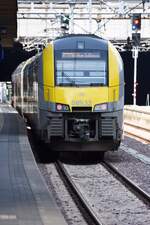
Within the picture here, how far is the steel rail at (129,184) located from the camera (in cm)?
1198

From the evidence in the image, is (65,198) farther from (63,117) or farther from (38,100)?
(38,100)

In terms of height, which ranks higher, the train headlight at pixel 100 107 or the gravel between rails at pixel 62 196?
the train headlight at pixel 100 107

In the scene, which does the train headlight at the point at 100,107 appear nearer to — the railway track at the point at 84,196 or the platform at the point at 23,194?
the railway track at the point at 84,196

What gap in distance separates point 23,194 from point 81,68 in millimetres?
7229

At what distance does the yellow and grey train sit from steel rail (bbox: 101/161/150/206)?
0.69 m

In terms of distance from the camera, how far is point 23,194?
1037 cm

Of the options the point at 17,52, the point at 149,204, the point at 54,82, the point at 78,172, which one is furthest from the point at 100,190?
the point at 17,52

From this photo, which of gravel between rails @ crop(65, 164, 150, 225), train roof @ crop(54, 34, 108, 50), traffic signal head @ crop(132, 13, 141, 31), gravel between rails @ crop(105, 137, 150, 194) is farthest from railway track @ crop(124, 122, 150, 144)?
gravel between rails @ crop(65, 164, 150, 225)

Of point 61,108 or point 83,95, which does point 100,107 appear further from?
point 61,108

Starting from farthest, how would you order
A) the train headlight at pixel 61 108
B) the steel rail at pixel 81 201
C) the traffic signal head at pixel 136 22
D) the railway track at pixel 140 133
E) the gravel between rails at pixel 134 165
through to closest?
the traffic signal head at pixel 136 22
the railway track at pixel 140 133
the train headlight at pixel 61 108
the gravel between rails at pixel 134 165
the steel rail at pixel 81 201

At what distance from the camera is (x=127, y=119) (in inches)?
1544

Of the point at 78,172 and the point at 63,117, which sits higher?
the point at 63,117

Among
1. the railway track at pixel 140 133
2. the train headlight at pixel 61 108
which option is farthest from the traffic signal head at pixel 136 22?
the train headlight at pixel 61 108

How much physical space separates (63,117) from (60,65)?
1.49 m
